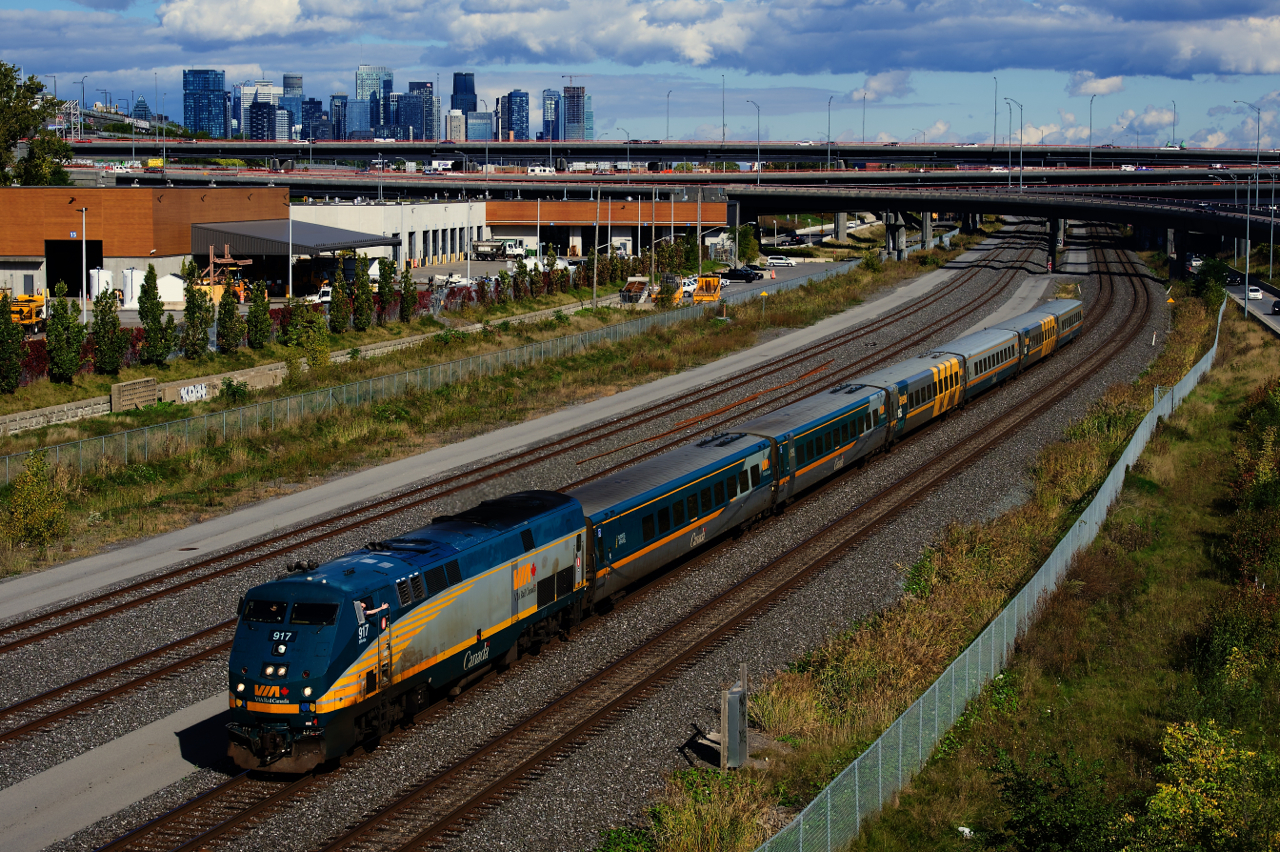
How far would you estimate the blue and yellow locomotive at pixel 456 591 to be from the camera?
17828mm

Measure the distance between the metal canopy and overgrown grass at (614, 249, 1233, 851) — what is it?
55.5m

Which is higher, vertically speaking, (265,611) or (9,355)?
(9,355)

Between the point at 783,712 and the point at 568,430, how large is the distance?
2644 cm

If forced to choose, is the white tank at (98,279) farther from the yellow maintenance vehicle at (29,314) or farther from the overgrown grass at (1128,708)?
the overgrown grass at (1128,708)

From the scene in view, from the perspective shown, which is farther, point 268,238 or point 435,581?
point 268,238

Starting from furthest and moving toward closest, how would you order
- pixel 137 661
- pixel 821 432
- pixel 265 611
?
pixel 821 432, pixel 137 661, pixel 265 611

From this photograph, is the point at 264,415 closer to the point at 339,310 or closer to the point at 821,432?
the point at 821,432

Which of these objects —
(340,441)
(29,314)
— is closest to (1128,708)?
(340,441)

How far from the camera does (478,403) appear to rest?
50125 millimetres

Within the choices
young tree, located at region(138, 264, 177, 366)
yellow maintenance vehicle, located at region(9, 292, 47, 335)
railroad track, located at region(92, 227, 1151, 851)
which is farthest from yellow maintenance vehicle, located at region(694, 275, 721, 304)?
railroad track, located at region(92, 227, 1151, 851)

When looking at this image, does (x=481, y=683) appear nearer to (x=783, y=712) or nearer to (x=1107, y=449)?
(x=783, y=712)

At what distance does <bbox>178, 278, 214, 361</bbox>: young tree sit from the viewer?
5412 centimetres

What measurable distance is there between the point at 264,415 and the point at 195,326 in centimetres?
1383

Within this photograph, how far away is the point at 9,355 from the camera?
45.9 meters
